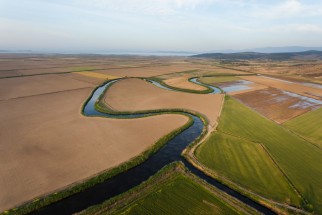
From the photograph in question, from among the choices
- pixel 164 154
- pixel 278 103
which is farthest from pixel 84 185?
pixel 278 103

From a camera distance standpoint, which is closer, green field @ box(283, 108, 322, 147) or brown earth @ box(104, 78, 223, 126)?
green field @ box(283, 108, 322, 147)

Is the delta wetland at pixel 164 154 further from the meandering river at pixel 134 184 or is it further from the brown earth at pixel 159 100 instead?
the brown earth at pixel 159 100

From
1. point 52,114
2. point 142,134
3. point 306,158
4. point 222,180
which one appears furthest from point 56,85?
point 306,158

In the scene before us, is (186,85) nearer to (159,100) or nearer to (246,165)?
(159,100)

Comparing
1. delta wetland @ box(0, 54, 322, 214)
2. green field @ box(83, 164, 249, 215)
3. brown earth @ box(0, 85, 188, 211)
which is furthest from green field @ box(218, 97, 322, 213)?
brown earth @ box(0, 85, 188, 211)

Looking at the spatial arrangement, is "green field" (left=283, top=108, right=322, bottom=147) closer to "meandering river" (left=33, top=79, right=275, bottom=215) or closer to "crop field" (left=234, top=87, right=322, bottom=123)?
"crop field" (left=234, top=87, right=322, bottom=123)

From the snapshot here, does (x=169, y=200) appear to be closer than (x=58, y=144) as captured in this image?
Yes
